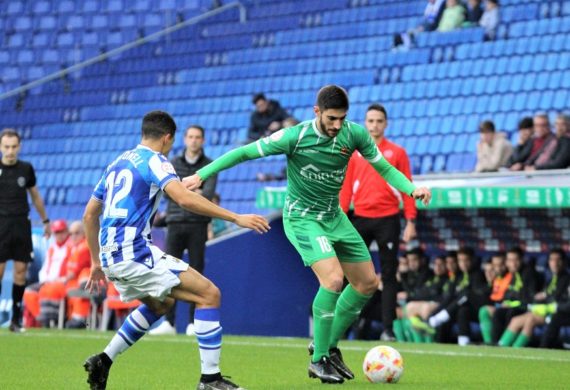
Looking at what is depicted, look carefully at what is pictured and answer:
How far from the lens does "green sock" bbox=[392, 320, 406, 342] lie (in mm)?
13148

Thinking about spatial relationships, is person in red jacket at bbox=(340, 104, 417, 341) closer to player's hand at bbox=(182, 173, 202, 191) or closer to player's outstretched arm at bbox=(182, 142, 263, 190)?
player's outstretched arm at bbox=(182, 142, 263, 190)

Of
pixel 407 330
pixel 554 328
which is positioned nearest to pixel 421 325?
pixel 407 330

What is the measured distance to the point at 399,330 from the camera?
13.3m

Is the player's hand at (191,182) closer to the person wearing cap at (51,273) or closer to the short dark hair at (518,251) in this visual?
the short dark hair at (518,251)

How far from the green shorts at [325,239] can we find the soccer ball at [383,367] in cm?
70

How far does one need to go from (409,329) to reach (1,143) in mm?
4716

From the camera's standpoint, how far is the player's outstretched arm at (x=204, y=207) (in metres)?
6.44

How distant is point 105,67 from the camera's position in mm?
25219

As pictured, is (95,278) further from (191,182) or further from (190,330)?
(190,330)

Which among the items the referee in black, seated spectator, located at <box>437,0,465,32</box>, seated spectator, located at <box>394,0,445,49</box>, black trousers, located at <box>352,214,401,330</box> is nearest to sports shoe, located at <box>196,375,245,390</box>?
black trousers, located at <box>352,214,401,330</box>

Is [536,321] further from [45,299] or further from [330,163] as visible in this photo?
[45,299]

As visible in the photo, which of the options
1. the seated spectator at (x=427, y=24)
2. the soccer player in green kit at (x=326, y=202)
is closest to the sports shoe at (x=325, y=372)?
the soccer player in green kit at (x=326, y=202)

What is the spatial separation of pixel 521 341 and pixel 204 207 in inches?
249

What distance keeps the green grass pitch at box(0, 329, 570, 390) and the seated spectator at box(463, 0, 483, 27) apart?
828 cm
